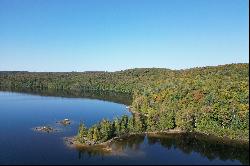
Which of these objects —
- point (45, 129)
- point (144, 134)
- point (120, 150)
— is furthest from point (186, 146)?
point (45, 129)

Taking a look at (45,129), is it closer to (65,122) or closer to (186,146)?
(65,122)

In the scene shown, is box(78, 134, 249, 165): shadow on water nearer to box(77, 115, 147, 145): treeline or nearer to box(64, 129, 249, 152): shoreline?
box(64, 129, 249, 152): shoreline

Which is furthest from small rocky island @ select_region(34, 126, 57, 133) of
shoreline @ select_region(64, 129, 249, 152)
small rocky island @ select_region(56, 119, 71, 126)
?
shoreline @ select_region(64, 129, 249, 152)

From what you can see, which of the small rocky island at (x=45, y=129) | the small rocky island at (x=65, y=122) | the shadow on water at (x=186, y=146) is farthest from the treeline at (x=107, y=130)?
the small rocky island at (x=65, y=122)

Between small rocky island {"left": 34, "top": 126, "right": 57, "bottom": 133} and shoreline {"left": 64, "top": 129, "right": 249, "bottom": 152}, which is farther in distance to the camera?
small rocky island {"left": 34, "top": 126, "right": 57, "bottom": 133}

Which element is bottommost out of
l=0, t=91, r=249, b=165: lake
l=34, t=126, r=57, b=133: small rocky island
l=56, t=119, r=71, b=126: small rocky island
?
l=0, t=91, r=249, b=165: lake

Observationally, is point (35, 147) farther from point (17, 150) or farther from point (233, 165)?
point (233, 165)

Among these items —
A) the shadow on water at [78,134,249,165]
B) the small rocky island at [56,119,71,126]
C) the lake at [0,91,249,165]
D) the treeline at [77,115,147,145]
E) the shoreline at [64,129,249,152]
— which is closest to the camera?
the lake at [0,91,249,165]

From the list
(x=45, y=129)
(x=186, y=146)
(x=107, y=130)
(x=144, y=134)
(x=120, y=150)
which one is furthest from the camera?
(x=45, y=129)
